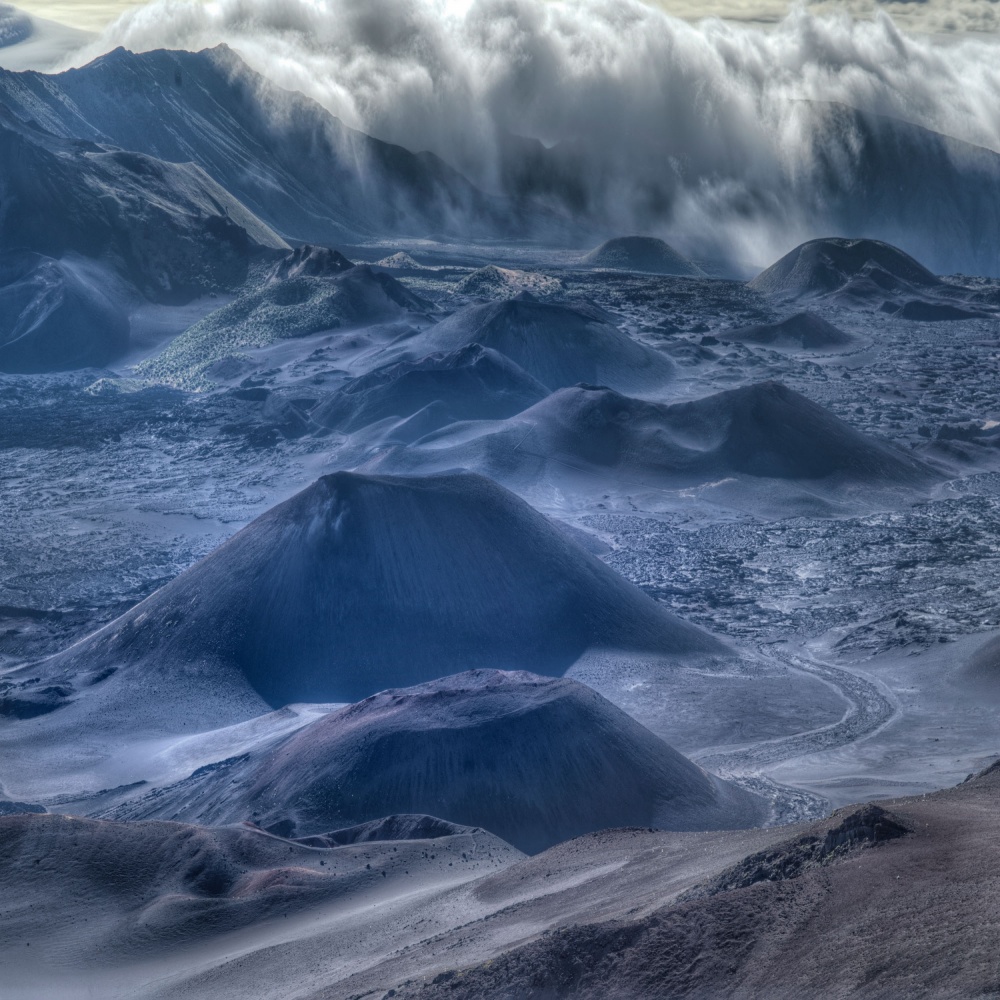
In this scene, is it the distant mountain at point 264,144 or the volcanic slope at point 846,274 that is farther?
the distant mountain at point 264,144

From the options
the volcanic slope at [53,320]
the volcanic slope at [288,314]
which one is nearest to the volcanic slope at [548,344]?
the volcanic slope at [288,314]

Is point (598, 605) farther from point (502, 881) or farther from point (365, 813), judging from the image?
point (502, 881)

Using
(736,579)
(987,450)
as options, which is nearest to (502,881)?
(736,579)

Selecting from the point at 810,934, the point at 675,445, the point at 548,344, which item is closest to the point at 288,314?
the point at 548,344

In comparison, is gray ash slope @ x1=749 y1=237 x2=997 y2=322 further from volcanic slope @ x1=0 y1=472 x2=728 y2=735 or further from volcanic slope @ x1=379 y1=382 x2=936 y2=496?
volcanic slope @ x1=0 y1=472 x2=728 y2=735

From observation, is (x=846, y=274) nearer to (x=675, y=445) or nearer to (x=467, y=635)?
(x=675, y=445)

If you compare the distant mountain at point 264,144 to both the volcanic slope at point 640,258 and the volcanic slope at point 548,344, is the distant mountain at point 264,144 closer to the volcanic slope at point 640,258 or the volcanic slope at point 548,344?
the volcanic slope at point 640,258
